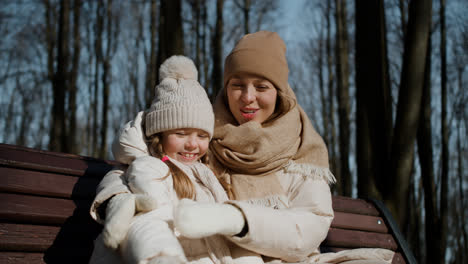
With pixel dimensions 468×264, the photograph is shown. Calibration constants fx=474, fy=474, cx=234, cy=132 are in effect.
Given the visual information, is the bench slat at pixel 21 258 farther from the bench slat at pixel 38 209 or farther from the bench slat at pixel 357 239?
the bench slat at pixel 357 239

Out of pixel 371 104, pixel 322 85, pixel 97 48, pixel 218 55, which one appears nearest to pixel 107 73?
pixel 97 48

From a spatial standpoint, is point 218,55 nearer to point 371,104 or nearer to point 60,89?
point 60,89

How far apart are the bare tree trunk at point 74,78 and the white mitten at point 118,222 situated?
8496mm

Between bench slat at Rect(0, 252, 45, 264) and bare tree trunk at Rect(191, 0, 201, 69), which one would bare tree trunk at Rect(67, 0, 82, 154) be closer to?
bare tree trunk at Rect(191, 0, 201, 69)

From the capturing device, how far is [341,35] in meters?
14.4

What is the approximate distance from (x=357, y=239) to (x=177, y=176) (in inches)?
73.1

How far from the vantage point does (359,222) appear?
3.72m

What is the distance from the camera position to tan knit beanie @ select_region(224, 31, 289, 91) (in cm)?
285

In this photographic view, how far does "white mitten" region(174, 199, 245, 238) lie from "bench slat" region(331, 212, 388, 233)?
71.1 inches

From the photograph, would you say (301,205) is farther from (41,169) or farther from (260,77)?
(41,169)

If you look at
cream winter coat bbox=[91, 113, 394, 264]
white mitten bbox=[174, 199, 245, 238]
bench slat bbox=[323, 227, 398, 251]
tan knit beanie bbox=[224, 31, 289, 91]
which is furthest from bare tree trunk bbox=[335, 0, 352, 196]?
white mitten bbox=[174, 199, 245, 238]

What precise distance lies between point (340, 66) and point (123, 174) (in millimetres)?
12362

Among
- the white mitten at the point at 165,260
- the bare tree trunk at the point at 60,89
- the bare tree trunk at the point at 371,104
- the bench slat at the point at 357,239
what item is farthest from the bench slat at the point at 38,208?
the bare tree trunk at the point at 60,89

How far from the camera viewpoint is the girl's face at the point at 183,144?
2443 mm
